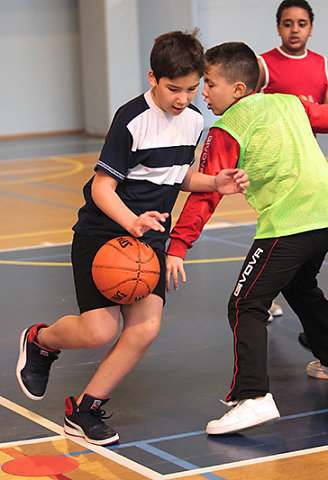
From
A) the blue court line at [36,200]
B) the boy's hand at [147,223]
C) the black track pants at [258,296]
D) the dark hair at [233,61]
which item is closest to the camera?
the boy's hand at [147,223]

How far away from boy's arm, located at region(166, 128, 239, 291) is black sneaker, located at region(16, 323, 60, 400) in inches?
27.1

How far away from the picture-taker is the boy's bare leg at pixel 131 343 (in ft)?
12.9

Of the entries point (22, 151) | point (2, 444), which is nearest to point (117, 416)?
point (2, 444)

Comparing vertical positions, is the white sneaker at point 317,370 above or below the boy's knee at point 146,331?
below

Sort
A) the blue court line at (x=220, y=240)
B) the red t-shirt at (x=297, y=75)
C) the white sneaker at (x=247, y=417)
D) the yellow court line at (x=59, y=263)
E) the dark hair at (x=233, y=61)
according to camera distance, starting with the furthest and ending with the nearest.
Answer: the blue court line at (x=220, y=240)
the yellow court line at (x=59, y=263)
the red t-shirt at (x=297, y=75)
the dark hair at (x=233, y=61)
the white sneaker at (x=247, y=417)

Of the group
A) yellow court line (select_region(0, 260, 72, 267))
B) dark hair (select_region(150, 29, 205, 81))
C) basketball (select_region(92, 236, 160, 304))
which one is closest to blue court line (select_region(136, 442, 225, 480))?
basketball (select_region(92, 236, 160, 304))

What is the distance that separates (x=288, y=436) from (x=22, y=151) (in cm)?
1393

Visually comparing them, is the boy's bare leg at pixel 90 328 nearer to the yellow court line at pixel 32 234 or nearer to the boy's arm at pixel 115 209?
the boy's arm at pixel 115 209

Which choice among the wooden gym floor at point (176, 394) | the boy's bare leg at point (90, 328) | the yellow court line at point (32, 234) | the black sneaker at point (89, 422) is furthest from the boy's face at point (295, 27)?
the yellow court line at point (32, 234)

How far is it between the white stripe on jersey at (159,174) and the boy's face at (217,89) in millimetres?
371

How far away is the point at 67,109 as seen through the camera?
2025 centimetres

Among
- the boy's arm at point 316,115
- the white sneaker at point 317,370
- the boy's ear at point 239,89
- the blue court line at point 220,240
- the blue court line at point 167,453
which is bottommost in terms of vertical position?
the blue court line at point 220,240

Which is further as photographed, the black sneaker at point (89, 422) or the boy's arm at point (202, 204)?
the boy's arm at point (202, 204)

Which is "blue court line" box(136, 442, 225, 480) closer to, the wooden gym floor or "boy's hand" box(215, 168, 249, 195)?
the wooden gym floor
